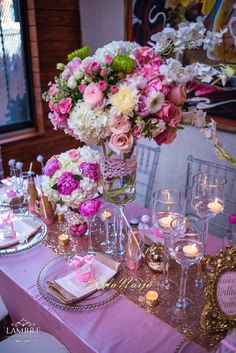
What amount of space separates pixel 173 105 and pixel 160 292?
0.63 meters

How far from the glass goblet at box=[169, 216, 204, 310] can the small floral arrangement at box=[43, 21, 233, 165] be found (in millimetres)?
289

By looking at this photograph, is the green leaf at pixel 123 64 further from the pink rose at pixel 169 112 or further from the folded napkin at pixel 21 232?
the folded napkin at pixel 21 232

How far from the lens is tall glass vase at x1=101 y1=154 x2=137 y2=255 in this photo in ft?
4.07

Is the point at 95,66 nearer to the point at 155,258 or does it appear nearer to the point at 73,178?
the point at 73,178

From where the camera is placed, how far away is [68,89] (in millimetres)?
1174

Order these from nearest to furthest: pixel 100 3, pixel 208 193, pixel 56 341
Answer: pixel 56 341 → pixel 208 193 → pixel 100 3

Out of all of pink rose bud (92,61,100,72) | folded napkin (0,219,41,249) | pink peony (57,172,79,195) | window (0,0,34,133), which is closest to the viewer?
pink rose bud (92,61,100,72)

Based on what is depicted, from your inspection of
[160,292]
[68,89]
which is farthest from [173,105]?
[160,292]

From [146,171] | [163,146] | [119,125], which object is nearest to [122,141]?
[119,125]

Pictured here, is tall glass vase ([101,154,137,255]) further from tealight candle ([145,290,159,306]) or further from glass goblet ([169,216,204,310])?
tealight candle ([145,290,159,306])

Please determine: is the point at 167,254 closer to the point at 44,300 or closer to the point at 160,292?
the point at 160,292

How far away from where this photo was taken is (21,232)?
5.08ft

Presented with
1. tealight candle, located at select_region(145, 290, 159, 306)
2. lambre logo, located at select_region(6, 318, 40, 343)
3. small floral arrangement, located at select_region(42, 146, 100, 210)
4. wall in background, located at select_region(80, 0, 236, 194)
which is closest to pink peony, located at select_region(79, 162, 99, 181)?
small floral arrangement, located at select_region(42, 146, 100, 210)

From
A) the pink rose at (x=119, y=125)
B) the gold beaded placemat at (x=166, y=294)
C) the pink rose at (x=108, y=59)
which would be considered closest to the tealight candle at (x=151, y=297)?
the gold beaded placemat at (x=166, y=294)
